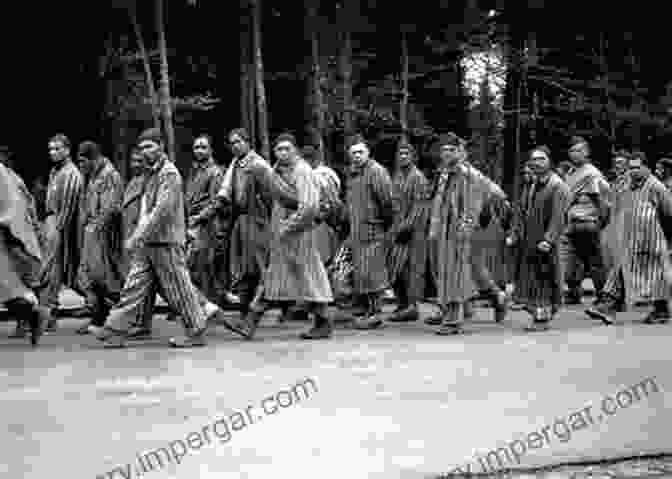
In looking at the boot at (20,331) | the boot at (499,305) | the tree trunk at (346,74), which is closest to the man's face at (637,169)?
the boot at (499,305)

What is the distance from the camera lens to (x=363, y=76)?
98.3 feet

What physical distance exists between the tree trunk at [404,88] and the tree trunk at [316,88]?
264cm

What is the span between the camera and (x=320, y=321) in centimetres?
1097

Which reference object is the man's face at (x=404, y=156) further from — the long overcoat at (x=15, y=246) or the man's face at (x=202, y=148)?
the long overcoat at (x=15, y=246)

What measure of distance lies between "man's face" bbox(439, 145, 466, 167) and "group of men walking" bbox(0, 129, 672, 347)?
0.05 feet

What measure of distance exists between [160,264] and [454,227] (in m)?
3.07

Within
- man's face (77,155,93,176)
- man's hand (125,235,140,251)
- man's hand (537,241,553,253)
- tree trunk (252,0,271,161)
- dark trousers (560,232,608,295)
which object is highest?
tree trunk (252,0,271,161)

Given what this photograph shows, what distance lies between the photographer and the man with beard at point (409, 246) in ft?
42.1

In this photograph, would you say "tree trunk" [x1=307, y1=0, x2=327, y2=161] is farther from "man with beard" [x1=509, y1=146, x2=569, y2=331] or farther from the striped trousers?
the striped trousers

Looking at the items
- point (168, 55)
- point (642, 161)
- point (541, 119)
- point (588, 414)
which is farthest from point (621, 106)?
point (588, 414)

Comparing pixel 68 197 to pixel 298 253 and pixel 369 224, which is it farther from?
pixel 369 224

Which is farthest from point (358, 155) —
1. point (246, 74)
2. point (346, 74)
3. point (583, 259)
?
point (246, 74)

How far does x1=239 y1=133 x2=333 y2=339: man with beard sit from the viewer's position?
35.0ft

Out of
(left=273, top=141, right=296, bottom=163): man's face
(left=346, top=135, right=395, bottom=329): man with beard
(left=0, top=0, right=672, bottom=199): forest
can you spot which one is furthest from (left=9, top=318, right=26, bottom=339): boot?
(left=0, top=0, right=672, bottom=199): forest
